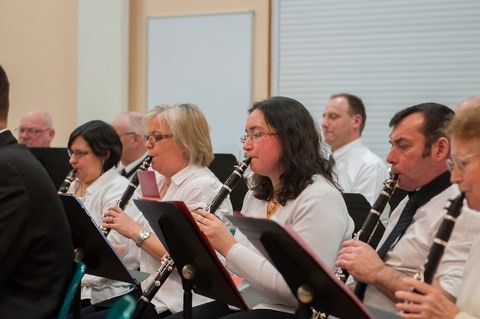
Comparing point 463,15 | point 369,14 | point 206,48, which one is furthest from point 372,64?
point 206,48

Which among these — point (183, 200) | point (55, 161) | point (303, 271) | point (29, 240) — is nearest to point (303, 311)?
point (303, 271)

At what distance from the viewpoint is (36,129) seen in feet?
22.6

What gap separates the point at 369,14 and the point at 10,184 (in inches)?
183

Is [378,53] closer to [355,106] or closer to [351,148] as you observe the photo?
[355,106]

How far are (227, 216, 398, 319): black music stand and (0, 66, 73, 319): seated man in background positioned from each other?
62cm

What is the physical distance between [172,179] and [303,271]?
1.66 m

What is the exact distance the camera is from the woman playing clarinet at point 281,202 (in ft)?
9.35

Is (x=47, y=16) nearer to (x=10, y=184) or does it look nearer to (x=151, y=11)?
(x=151, y=11)

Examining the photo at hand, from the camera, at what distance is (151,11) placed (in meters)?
7.16

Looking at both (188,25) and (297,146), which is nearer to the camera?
(297,146)

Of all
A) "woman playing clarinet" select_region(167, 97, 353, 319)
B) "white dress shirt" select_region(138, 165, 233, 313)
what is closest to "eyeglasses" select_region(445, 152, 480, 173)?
"woman playing clarinet" select_region(167, 97, 353, 319)

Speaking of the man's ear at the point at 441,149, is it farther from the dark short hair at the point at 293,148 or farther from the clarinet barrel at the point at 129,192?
the clarinet barrel at the point at 129,192

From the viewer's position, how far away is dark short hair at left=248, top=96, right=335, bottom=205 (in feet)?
9.95

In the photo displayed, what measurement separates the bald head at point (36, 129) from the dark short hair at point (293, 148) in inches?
163
